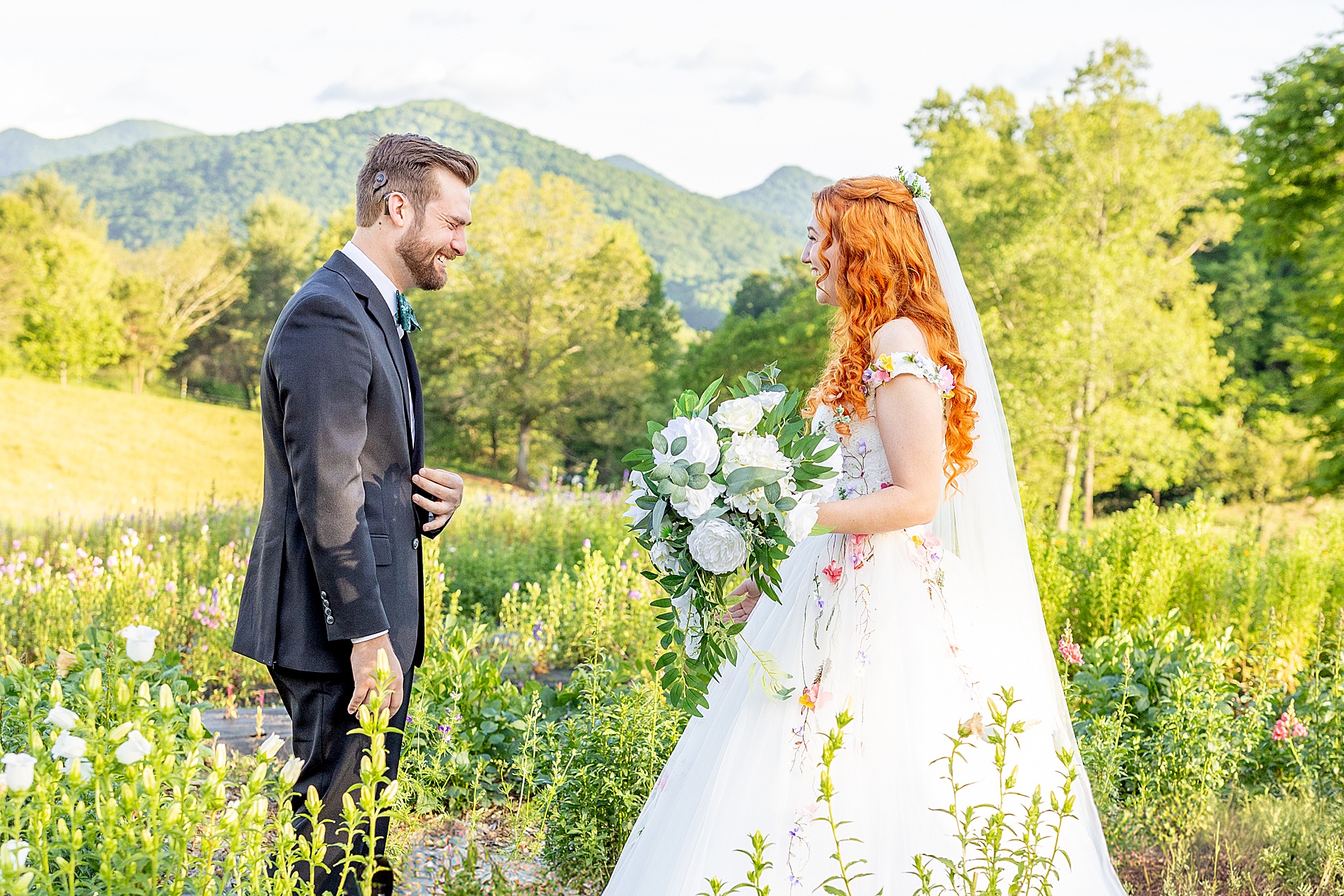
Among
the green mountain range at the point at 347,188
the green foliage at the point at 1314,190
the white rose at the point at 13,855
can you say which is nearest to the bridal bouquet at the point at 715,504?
the white rose at the point at 13,855

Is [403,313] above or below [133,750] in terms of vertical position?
above

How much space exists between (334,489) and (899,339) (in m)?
1.42

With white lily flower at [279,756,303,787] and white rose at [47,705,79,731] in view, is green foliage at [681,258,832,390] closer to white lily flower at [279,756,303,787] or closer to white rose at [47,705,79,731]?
white lily flower at [279,756,303,787]

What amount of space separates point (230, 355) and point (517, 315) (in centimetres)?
2178

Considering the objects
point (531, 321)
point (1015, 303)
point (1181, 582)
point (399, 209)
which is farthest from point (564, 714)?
point (531, 321)

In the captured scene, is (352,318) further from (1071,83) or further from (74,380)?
(74,380)

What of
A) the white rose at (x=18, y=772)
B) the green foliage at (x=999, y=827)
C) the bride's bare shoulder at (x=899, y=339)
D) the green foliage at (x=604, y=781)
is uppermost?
the bride's bare shoulder at (x=899, y=339)

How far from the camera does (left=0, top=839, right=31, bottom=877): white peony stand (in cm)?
129

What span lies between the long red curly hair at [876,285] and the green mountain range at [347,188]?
87430mm

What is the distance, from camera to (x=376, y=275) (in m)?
2.51

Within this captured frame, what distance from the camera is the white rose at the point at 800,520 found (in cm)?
199

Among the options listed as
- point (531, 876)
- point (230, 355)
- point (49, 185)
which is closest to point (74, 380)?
point (230, 355)

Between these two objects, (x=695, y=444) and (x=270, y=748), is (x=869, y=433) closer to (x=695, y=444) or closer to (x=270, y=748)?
(x=695, y=444)

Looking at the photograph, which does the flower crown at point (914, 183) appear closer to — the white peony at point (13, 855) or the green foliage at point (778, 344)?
the white peony at point (13, 855)
